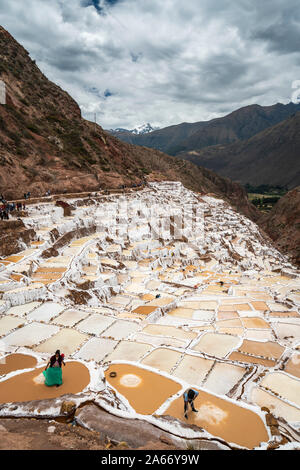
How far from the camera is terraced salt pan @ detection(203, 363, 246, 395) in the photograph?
9453 millimetres

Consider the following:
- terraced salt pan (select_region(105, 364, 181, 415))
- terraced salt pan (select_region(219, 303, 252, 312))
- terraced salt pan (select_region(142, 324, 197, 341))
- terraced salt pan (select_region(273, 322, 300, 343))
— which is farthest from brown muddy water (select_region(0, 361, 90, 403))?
terraced salt pan (select_region(219, 303, 252, 312))

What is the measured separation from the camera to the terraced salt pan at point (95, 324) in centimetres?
1325

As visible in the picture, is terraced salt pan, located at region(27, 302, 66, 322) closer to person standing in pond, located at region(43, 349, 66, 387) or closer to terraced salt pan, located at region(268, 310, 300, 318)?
person standing in pond, located at region(43, 349, 66, 387)

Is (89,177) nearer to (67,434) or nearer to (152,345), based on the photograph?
(152,345)

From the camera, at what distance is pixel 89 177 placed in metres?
43.7

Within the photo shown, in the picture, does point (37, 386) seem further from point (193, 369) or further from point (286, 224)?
point (286, 224)

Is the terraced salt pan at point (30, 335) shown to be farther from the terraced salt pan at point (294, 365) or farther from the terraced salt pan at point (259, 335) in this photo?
the terraced salt pan at point (294, 365)

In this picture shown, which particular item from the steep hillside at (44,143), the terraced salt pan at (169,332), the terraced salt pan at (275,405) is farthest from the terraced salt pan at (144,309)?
the steep hillside at (44,143)

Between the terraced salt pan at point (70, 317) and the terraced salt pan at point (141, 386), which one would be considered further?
the terraced salt pan at point (70, 317)

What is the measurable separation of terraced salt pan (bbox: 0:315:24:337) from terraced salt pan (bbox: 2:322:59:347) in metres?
0.34

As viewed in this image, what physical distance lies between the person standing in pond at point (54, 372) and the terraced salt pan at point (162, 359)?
3.71 metres

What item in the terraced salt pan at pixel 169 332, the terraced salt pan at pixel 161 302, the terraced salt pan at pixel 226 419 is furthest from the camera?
the terraced salt pan at pixel 161 302

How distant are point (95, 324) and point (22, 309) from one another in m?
4.01
